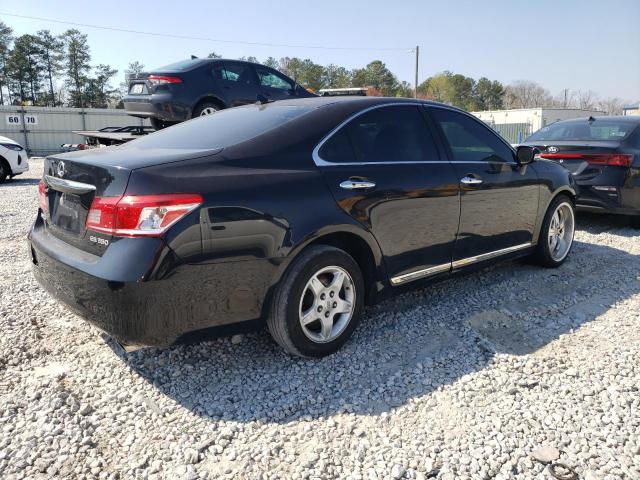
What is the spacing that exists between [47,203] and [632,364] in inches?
148

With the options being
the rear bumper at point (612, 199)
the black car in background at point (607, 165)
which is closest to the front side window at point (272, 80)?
the black car in background at point (607, 165)

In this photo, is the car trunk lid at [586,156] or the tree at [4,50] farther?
the tree at [4,50]

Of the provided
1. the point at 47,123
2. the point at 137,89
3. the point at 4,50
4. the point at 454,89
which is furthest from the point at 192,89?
the point at 454,89

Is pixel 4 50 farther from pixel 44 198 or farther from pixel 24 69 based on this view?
pixel 44 198

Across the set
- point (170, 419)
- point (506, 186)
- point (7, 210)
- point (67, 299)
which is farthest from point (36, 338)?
point (7, 210)

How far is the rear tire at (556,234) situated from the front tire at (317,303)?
2507mm

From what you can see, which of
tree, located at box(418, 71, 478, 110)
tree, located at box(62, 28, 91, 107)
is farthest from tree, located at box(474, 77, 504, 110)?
tree, located at box(62, 28, 91, 107)

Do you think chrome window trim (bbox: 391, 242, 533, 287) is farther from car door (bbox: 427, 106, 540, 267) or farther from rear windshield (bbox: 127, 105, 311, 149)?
rear windshield (bbox: 127, 105, 311, 149)

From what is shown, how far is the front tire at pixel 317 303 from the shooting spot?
3.00 meters

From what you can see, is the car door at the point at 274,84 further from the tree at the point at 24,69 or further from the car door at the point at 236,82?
the tree at the point at 24,69

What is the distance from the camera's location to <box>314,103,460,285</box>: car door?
130 inches

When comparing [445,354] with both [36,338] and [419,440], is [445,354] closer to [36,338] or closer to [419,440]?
[419,440]

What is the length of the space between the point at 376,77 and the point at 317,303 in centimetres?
6709

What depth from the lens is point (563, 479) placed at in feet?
7.36
